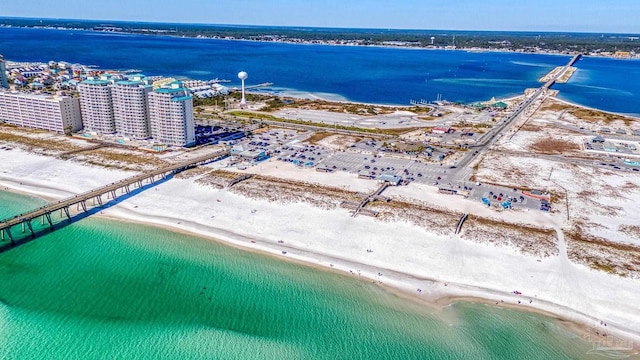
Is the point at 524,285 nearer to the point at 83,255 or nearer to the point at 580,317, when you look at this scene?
the point at 580,317

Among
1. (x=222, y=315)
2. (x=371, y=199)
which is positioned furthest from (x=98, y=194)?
(x=371, y=199)

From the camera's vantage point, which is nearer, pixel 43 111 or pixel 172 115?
pixel 172 115

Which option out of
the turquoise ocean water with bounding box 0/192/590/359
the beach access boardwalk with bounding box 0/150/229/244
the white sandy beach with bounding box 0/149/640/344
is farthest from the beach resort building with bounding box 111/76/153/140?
the turquoise ocean water with bounding box 0/192/590/359

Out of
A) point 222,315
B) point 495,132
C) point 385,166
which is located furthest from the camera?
point 495,132

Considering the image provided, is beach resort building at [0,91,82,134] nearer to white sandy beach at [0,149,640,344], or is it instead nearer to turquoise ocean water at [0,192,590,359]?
white sandy beach at [0,149,640,344]

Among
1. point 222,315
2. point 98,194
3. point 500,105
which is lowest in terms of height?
point 222,315

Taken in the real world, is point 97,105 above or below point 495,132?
above

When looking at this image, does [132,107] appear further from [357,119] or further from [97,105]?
[357,119]

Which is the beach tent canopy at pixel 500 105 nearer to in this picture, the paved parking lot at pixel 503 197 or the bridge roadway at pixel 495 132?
the bridge roadway at pixel 495 132
